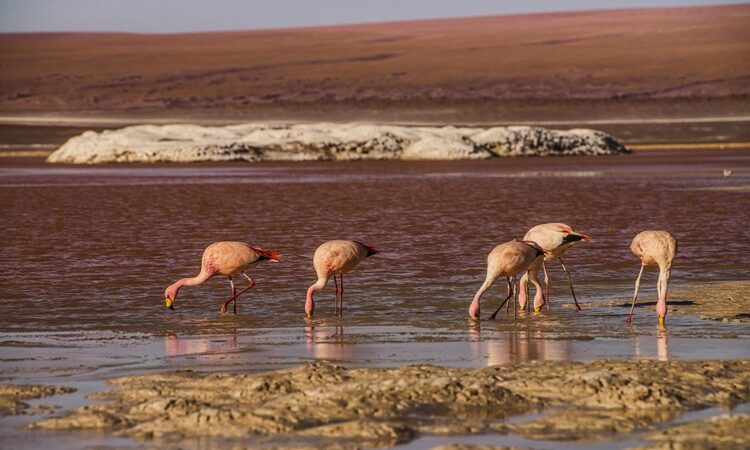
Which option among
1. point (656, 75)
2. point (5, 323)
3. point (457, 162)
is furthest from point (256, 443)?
point (656, 75)

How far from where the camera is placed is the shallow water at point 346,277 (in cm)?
1054

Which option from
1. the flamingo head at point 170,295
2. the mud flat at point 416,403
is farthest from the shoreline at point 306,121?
the mud flat at point 416,403

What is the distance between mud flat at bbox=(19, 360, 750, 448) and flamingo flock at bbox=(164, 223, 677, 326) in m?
2.99

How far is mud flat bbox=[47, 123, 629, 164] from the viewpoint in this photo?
54188 millimetres

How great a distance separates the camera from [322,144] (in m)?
54.8

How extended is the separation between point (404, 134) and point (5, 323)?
4381 cm

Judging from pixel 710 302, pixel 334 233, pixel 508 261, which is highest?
pixel 334 233

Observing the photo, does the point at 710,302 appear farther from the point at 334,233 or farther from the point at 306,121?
the point at 306,121

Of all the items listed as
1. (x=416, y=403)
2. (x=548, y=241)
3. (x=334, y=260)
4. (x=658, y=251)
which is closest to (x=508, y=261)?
(x=548, y=241)

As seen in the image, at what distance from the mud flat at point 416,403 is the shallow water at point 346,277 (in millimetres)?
320

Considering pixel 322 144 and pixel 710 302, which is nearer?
pixel 710 302

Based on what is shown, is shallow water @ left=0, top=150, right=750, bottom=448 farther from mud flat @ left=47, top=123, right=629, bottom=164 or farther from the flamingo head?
mud flat @ left=47, top=123, right=629, bottom=164

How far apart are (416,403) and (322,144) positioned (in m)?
46.8

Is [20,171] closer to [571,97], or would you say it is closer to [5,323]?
[5,323]
